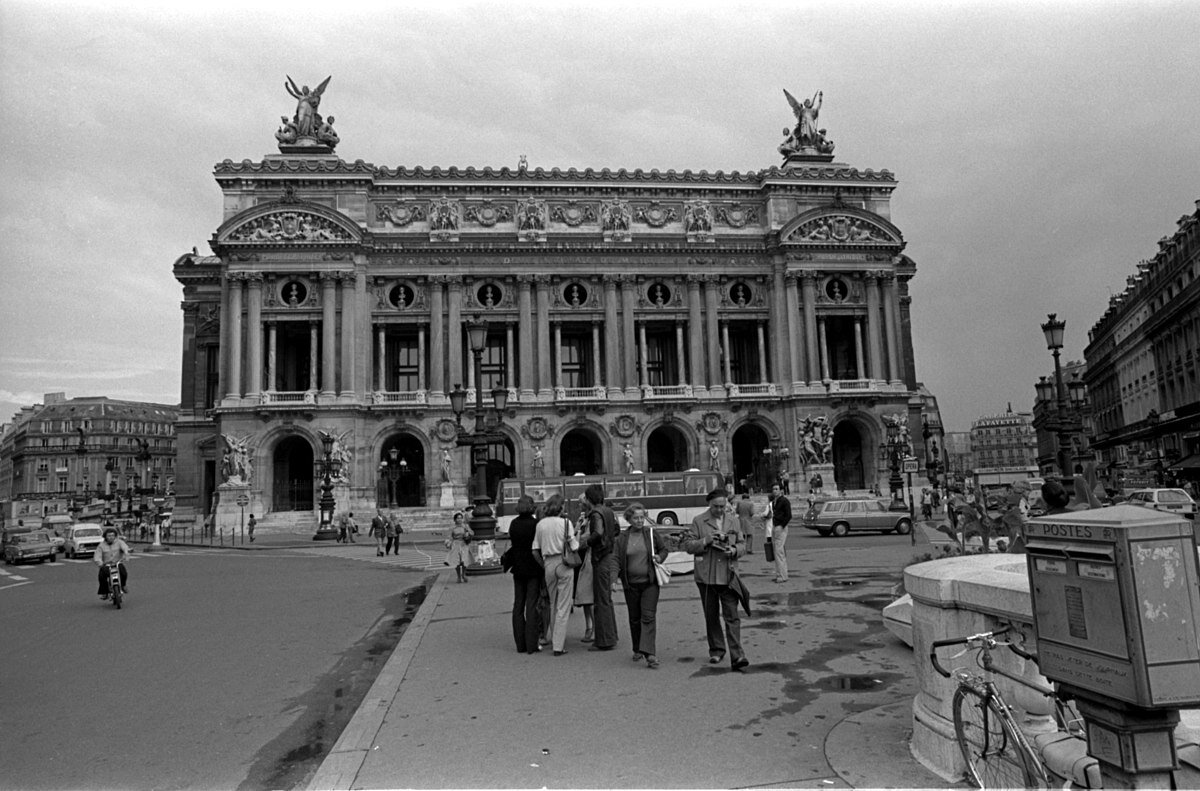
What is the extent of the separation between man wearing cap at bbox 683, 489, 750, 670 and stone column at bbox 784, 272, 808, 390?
4309 cm

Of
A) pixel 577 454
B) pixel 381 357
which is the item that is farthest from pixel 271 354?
pixel 577 454

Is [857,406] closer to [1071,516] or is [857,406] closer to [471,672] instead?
[471,672]

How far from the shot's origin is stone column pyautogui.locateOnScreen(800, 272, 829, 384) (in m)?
50.7

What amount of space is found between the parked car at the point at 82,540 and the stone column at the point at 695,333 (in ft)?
110

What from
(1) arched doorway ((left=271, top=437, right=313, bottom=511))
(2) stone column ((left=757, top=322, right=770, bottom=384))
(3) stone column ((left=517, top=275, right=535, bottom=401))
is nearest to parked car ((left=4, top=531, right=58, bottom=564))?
(1) arched doorway ((left=271, top=437, right=313, bottom=511))

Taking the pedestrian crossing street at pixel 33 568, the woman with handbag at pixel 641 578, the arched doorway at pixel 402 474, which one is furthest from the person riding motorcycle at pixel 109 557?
the arched doorway at pixel 402 474

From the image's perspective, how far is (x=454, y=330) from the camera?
4934 centimetres

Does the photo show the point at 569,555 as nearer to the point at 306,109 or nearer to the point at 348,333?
the point at 348,333

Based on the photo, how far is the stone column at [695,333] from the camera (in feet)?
166

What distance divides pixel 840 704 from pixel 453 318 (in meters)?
44.6

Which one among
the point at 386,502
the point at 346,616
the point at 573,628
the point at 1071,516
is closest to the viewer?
the point at 1071,516

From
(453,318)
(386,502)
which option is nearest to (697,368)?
(453,318)

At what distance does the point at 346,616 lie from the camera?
13891mm

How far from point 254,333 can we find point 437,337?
10753mm
